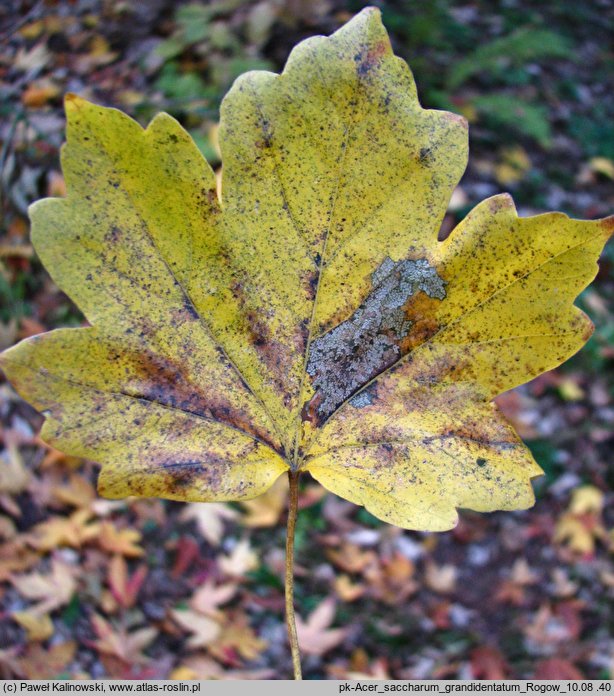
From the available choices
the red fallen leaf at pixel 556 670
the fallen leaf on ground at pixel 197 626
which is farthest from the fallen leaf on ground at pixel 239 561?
the red fallen leaf at pixel 556 670

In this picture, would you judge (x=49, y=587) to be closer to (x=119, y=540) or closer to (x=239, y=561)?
(x=119, y=540)

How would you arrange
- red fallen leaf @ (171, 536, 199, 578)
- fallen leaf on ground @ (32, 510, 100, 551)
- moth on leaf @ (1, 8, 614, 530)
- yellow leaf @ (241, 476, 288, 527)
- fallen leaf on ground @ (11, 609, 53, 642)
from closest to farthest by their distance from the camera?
moth on leaf @ (1, 8, 614, 530), fallen leaf on ground @ (11, 609, 53, 642), fallen leaf on ground @ (32, 510, 100, 551), red fallen leaf @ (171, 536, 199, 578), yellow leaf @ (241, 476, 288, 527)

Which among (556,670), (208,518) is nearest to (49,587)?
(208,518)

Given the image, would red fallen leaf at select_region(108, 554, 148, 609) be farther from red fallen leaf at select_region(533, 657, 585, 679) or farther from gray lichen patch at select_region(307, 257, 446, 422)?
gray lichen patch at select_region(307, 257, 446, 422)

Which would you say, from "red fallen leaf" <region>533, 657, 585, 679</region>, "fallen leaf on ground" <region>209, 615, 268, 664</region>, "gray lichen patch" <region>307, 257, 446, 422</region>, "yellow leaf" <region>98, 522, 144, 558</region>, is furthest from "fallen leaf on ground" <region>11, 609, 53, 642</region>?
"red fallen leaf" <region>533, 657, 585, 679</region>

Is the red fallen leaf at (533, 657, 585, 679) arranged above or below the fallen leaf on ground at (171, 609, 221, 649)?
below

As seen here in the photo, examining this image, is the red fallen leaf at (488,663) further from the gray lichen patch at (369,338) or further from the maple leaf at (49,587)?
the gray lichen patch at (369,338)
